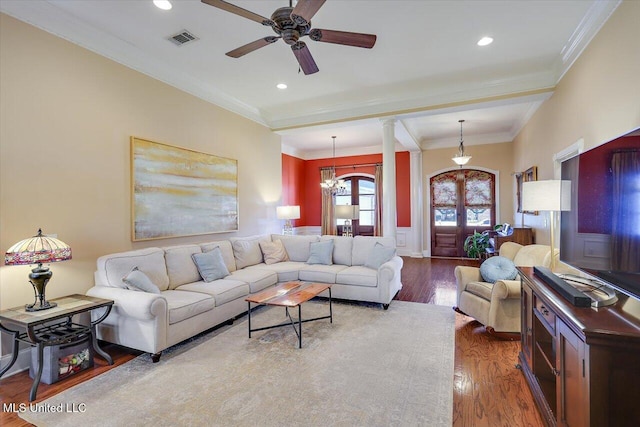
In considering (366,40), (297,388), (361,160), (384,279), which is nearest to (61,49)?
(366,40)

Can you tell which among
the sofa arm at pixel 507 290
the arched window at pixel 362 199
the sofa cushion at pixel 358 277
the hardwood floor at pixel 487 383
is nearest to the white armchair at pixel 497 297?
the sofa arm at pixel 507 290

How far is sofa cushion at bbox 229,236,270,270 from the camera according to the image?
15.2 ft

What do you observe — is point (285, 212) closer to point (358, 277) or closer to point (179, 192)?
point (179, 192)

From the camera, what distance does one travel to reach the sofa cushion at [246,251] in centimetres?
462

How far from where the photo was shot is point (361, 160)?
8.92m

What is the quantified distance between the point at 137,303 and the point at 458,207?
765 cm

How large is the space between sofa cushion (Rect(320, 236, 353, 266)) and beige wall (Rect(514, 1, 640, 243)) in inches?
115

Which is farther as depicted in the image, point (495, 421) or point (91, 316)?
point (91, 316)

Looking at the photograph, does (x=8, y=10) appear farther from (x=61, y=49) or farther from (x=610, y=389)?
(x=610, y=389)

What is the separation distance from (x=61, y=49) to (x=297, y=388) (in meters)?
3.81

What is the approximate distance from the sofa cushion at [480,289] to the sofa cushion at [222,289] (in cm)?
271

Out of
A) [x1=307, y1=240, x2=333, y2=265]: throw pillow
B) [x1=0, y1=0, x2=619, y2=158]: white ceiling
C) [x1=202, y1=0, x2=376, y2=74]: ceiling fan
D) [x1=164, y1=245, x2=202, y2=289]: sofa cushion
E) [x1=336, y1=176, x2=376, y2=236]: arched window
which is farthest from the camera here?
[x1=336, y1=176, x2=376, y2=236]: arched window

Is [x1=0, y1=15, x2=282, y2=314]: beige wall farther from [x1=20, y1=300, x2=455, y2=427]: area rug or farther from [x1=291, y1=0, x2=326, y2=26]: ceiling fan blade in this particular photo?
[x1=291, y1=0, x2=326, y2=26]: ceiling fan blade

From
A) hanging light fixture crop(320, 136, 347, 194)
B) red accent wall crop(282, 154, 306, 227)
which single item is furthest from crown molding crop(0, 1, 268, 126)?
hanging light fixture crop(320, 136, 347, 194)
